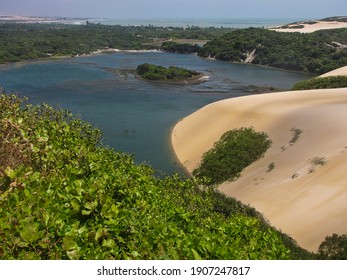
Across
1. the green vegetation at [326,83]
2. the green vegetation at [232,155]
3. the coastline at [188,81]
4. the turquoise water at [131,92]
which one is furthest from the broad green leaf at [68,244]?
the coastline at [188,81]

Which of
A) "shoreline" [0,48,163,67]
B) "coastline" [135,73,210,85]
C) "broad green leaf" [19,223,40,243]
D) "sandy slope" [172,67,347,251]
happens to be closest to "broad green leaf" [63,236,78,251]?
"broad green leaf" [19,223,40,243]

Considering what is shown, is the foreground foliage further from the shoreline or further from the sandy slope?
the shoreline

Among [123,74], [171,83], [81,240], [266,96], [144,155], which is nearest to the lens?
[81,240]

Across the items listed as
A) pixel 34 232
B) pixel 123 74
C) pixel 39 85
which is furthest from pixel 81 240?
pixel 123 74

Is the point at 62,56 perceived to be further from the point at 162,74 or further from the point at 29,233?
the point at 29,233

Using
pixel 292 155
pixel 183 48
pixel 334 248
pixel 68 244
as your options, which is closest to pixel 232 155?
pixel 292 155

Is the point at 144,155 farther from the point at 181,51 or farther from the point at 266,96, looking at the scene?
the point at 181,51
